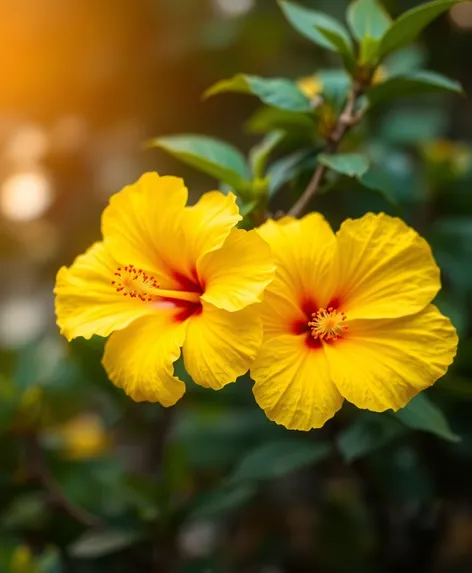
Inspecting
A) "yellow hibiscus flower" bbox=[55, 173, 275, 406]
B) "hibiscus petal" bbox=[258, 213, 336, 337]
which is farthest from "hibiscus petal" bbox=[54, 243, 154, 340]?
"hibiscus petal" bbox=[258, 213, 336, 337]

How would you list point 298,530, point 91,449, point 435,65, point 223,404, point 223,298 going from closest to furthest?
point 223,298
point 223,404
point 91,449
point 298,530
point 435,65

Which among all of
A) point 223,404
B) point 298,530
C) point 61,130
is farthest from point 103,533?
point 61,130

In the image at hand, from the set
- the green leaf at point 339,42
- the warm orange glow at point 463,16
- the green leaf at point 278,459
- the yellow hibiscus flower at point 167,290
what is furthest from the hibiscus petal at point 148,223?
the warm orange glow at point 463,16

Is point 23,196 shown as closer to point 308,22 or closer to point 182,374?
point 182,374

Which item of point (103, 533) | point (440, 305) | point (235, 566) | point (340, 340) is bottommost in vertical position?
point (235, 566)

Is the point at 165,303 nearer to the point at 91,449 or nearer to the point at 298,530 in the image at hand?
the point at 91,449

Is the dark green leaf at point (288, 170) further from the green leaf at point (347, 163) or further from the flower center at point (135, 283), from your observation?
the flower center at point (135, 283)

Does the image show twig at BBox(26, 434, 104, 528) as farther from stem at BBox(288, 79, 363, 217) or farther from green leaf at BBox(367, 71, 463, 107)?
green leaf at BBox(367, 71, 463, 107)
